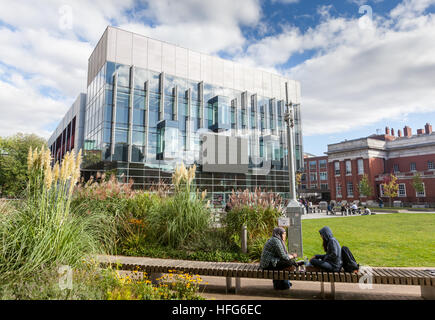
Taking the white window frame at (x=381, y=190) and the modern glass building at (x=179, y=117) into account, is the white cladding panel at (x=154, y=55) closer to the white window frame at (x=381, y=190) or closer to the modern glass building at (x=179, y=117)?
the modern glass building at (x=179, y=117)

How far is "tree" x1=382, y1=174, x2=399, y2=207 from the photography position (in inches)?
1750

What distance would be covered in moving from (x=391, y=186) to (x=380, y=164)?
1021cm

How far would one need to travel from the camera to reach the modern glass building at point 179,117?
2709 cm

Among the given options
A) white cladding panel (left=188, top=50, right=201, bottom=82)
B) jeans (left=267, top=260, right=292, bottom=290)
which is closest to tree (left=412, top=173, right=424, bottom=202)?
white cladding panel (left=188, top=50, right=201, bottom=82)

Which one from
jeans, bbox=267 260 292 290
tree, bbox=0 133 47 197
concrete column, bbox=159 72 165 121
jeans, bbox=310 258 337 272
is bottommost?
jeans, bbox=267 260 292 290

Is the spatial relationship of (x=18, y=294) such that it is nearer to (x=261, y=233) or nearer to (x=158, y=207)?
(x=158, y=207)

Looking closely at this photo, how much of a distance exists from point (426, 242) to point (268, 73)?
106 feet

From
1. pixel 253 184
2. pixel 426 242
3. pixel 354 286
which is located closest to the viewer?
pixel 354 286

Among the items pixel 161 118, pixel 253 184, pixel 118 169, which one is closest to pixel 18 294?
pixel 118 169

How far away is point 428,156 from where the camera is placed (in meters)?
48.8

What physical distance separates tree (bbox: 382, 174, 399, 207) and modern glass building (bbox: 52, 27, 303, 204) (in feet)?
61.6

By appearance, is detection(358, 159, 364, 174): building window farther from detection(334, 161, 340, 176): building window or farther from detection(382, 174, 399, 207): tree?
detection(382, 174, 399, 207): tree

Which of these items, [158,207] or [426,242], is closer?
[158,207]

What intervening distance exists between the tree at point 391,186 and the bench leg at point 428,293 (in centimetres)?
4616
